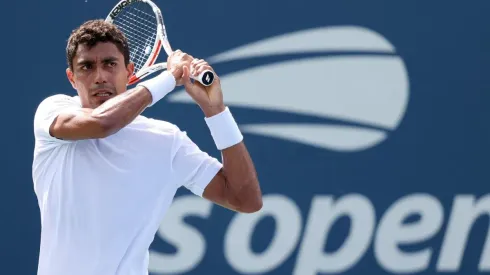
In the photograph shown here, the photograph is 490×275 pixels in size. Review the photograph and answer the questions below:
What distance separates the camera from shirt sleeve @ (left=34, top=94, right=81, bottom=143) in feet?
11.0

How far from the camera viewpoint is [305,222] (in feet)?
18.9

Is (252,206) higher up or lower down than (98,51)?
lower down

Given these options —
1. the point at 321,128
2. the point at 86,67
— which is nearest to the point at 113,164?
the point at 86,67

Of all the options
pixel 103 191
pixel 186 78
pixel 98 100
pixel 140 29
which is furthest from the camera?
pixel 140 29

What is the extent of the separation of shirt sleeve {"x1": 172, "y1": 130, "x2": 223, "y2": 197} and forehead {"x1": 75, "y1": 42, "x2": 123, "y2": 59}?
0.34 meters

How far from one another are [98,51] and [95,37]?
0.18 ft

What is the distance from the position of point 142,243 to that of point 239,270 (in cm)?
236

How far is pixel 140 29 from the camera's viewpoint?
4.79 meters

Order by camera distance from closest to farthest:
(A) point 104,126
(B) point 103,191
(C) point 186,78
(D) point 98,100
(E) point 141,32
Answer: (A) point 104,126 < (B) point 103,191 < (D) point 98,100 < (C) point 186,78 < (E) point 141,32

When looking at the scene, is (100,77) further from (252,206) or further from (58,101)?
(252,206)

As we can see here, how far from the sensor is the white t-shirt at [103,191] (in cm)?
327

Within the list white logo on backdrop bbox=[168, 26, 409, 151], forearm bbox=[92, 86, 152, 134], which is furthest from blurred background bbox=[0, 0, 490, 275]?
forearm bbox=[92, 86, 152, 134]

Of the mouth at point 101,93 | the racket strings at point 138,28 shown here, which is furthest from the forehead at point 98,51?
the racket strings at point 138,28

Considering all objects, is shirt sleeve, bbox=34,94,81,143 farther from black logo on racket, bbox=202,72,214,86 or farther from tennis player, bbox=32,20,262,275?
black logo on racket, bbox=202,72,214,86
